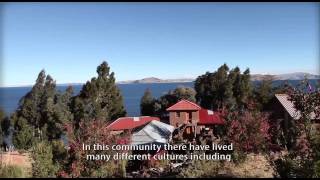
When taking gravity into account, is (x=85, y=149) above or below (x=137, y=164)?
above

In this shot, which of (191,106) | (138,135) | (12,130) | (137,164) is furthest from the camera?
(12,130)

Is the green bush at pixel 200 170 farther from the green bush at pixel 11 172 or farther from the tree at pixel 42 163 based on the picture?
the green bush at pixel 11 172

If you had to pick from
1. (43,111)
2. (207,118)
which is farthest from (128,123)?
(43,111)

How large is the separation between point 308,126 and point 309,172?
148cm

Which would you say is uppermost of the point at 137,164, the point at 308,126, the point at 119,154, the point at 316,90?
the point at 316,90

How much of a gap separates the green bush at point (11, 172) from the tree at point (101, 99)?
28283 millimetres

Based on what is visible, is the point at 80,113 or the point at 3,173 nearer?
the point at 3,173

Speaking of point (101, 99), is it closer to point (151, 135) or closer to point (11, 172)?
point (151, 135)

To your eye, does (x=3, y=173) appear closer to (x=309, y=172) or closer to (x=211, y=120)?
(x=309, y=172)

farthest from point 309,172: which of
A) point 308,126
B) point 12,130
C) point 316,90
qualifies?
point 12,130

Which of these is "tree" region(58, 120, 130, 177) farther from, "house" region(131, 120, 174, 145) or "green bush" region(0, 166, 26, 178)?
"house" region(131, 120, 174, 145)

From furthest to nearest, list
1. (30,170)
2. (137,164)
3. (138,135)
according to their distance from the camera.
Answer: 1. (138,135)
2. (137,164)
3. (30,170)

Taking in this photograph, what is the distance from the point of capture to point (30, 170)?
10.9 meters

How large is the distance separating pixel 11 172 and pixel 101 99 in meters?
30.6
